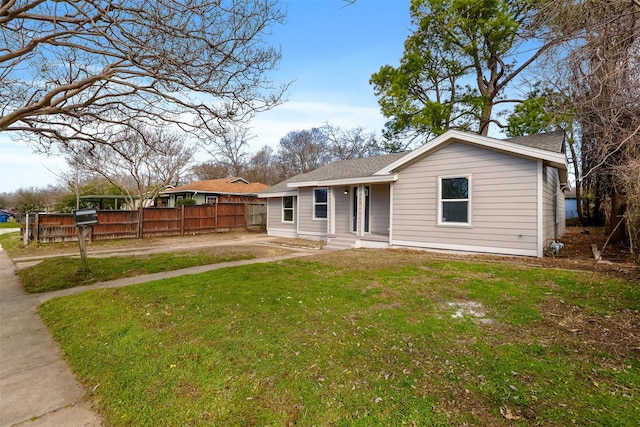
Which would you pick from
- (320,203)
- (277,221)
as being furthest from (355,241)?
(277,221)

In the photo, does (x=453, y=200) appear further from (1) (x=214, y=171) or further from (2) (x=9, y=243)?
(1) (x=214, y=171)

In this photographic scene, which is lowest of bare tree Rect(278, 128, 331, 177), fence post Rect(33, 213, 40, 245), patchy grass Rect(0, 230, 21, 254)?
patchy grass Rect(0, 230, 21, 254)

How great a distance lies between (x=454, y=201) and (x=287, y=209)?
8987mm

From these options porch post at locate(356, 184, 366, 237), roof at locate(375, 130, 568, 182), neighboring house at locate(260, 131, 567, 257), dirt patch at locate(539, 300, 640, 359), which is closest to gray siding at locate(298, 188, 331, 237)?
neighboring house at locate(260, 131, 567, 257)

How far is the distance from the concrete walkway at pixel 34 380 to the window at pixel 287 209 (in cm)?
1141

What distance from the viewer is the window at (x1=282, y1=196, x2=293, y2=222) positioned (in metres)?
16.1

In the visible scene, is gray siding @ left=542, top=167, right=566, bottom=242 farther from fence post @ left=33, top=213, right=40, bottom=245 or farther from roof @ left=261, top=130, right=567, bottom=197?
fence post @ left=33, top=213, right=40, bottom=245

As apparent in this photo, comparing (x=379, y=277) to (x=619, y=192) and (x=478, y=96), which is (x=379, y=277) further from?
(x=478, y=96)

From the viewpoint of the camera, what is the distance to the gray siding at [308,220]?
13945 millimetres

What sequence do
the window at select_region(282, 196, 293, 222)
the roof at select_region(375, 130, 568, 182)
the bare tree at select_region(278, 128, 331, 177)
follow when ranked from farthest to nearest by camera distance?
the bare tree at select_region(278, 128, 331, 177), the window at select_region(282, 196, 293, 222), the roof at select_region(375, 130, 568, 182)

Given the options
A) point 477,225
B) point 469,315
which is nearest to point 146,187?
point 477,225

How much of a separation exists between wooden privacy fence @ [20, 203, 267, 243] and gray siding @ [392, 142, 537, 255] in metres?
11.5

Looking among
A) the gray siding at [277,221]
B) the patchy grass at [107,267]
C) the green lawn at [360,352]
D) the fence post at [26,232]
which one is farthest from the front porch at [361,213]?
the fence post at [26,232]

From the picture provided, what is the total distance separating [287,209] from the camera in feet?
53.3
